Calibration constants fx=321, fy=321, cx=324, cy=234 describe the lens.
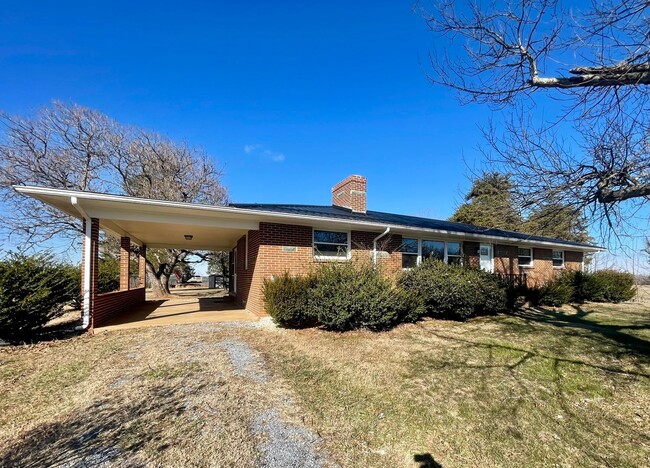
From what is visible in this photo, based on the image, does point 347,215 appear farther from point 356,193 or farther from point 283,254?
point 283,254

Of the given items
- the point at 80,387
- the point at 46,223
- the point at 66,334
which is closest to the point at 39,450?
the point at 80,387

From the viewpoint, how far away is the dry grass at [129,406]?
2.80 m

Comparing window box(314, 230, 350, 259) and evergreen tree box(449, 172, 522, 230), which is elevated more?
evergreen tree box(449, 172, 522, 230)

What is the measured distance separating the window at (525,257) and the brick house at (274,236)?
291mm

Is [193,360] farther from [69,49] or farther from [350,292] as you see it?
[69,49]

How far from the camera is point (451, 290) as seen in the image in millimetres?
9336

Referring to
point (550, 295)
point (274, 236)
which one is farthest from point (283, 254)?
point (550, 295)

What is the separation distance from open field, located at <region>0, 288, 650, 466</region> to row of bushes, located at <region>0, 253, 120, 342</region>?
58cm

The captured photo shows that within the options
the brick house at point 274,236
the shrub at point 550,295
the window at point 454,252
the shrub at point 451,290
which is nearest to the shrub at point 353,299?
the shrub at point 451,290

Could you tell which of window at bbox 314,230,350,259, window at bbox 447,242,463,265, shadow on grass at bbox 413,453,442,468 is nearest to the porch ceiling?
window at bbox 314,230,350,259

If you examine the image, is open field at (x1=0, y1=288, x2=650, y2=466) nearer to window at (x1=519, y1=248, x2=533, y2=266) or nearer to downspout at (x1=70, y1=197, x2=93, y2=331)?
downspout at (x1=70, y1=197, x2=93, y2=331)

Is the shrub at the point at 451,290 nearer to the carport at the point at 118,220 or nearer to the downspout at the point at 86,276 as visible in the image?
the carport at the point at 118,220

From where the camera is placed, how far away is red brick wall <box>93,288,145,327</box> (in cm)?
807

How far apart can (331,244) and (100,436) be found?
313 inches
